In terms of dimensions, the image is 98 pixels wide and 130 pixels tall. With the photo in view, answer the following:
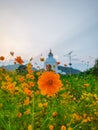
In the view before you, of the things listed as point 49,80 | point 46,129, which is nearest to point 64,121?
point 46,129

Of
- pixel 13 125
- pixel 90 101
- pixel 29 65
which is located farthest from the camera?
pixel 29 65

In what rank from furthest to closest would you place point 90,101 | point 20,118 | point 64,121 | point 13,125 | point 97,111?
point 90,101
point 97,111
point 64,121
point 20,118
point 13,125

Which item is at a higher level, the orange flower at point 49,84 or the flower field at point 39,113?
the orange flower at point 49,84

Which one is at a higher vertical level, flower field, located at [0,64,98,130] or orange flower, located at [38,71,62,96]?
orange flower, located at [38,71,62,96]

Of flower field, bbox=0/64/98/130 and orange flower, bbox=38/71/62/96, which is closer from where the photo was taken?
orange flower, bbox=38/71/62/96

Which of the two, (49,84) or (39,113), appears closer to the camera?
(49,84)

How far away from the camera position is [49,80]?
266 centimetres

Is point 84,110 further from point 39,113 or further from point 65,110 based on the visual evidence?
point 39,113

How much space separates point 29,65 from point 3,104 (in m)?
1.67

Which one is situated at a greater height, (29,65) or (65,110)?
(29,65)

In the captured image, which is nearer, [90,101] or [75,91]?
[90,101]

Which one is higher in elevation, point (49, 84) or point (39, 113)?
point (49, 84)

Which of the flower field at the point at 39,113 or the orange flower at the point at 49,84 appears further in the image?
the flower field at the point at 39,113

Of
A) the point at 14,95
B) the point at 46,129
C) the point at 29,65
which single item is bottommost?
the point at 46,129
